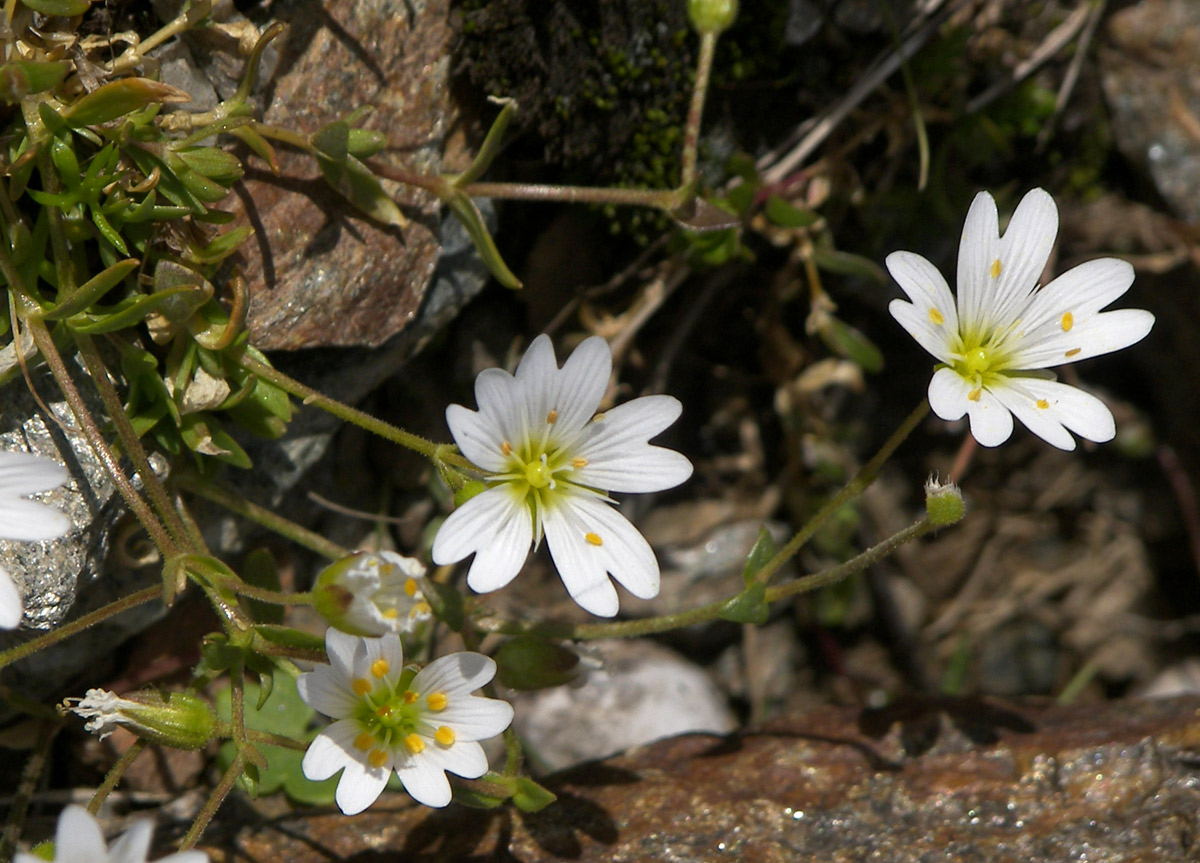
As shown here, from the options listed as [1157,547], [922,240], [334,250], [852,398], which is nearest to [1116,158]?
[922,240]

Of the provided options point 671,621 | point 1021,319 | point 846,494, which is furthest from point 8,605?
point 1021,319

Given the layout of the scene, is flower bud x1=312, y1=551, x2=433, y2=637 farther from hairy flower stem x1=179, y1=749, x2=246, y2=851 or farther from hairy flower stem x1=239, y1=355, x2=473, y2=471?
hairy flower stem x1=179, y1=749, x2=246, y2=851

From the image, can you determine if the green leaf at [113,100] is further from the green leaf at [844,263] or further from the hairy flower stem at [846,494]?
the green leaf at [844,263]

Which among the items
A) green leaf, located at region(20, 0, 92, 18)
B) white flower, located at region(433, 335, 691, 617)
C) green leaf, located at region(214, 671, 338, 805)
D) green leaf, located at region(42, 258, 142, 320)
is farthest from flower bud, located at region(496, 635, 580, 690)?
green leaf, located at region(20, 0, 92, 18)

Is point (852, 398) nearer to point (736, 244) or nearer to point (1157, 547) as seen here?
point (736, 244)

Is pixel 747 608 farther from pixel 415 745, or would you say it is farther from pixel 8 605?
pixel 8 605

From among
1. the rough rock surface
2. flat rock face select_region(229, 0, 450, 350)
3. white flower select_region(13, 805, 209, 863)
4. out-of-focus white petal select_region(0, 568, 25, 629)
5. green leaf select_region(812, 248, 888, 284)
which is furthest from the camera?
the rough rock surface
